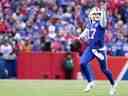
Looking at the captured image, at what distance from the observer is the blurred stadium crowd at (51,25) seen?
21.6 metres

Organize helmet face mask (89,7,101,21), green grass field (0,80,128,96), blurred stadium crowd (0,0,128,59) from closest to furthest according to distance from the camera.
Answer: green grass field (0,80,128,96), helmet face mask (89,7,101,21), blurred stadium crowd (0,0,128,59)

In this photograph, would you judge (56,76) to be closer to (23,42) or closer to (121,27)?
(23,42)

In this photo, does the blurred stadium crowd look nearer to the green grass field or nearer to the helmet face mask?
the green grass field

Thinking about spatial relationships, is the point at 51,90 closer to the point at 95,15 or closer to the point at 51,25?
the point at 95,15

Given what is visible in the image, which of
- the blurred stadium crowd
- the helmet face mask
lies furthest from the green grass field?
the blurred stadium crowd

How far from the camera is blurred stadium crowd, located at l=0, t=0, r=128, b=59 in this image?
2162 cm

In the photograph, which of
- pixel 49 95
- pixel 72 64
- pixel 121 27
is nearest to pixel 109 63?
pixel 72 64

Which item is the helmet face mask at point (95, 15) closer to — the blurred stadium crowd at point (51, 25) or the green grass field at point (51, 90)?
the green grass field at point (51, 90)

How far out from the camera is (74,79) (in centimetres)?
2016

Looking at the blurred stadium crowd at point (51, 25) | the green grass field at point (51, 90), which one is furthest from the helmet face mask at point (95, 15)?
the blurred stadium crowd at point (51, 25)

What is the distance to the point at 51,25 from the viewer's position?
22703 millimetres

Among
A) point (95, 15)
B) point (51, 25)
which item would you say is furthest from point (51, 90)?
point (51, 25)

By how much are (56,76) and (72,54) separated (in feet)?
3.08

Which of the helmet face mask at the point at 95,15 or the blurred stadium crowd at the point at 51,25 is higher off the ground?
the helmet face mask at the point at 95,15
